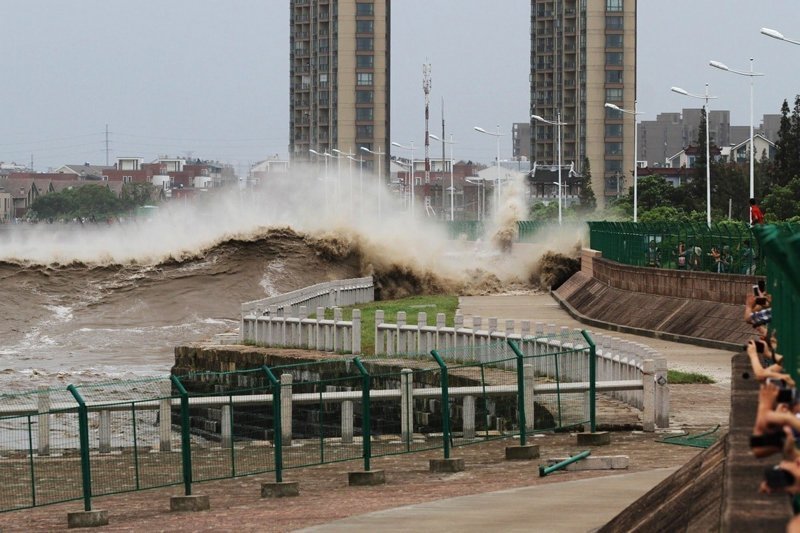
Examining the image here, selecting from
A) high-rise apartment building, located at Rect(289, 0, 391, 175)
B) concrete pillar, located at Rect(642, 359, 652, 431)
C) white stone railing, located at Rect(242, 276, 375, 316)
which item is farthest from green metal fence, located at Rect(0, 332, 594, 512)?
high-rise apartment building, located at Rect(289, 0, 391, 175)

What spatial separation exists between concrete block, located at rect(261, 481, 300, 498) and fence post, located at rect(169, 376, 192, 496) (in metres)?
0.82

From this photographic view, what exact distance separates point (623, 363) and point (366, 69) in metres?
157

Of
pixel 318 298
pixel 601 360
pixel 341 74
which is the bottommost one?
pixel 318 298

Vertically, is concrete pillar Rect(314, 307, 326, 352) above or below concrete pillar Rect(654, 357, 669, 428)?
below

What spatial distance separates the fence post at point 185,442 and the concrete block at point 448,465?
293 cm

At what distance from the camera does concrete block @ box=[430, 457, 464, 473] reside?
19.3 meters

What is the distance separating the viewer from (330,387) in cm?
2239

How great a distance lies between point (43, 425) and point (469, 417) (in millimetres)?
4988

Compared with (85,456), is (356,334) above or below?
below

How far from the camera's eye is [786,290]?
8945 millimetres

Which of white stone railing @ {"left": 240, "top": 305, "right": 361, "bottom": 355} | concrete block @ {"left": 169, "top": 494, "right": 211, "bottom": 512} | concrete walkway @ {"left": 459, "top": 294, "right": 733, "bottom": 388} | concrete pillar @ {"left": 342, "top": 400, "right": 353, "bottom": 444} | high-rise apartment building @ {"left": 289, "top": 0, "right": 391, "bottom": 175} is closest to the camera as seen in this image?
concrete block @ {"left": 169, "top": 494, "right": 211, "bottom": 512}

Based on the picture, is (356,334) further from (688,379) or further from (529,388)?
(529,388)

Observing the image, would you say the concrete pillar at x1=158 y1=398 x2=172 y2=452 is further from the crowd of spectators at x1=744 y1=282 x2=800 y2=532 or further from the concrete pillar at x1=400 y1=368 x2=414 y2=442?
the crowd of spectators at x1=744 y1=282 x2=800 y2=532

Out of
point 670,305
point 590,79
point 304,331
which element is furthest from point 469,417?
point 590,79
